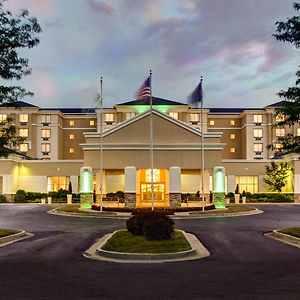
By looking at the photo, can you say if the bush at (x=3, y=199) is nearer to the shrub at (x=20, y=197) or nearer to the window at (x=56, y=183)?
the shrub at (x=20, y=197)

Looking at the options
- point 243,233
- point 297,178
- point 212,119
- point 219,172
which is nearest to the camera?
point 243,233

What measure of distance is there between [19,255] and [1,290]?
6156 mm

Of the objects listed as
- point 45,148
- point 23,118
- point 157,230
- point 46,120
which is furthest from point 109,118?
point 157,230

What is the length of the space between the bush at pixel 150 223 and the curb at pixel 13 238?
17.5 feet

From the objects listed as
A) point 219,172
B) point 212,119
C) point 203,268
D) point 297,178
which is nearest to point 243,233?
point 203,268

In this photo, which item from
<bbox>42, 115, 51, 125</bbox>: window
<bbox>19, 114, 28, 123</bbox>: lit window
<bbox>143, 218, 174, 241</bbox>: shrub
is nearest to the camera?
<bbox>143, 218, 174, 241</bbox>: shrub

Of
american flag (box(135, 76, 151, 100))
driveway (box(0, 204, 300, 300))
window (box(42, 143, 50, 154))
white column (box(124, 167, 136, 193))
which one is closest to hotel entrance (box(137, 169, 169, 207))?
white column (box(124, 167, 136, 193))

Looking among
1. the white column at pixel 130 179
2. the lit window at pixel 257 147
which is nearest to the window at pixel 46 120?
the lit window at pixel 257 147

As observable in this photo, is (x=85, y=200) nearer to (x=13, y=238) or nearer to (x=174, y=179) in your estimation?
(x=174, y=179)

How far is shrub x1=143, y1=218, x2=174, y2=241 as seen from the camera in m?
18.5

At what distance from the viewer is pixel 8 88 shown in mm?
22141

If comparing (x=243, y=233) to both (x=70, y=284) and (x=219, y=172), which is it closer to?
(x=70, y=284)

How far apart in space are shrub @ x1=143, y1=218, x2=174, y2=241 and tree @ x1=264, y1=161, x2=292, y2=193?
45.2 meters

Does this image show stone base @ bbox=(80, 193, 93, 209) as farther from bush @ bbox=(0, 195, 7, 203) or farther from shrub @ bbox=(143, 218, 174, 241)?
shrub @ bbox=(143, 218, 174, 241)
